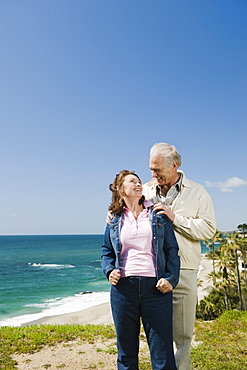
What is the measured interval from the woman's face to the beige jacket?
408 millimetres

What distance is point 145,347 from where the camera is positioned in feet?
18.7

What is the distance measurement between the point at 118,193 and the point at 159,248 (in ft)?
2.04

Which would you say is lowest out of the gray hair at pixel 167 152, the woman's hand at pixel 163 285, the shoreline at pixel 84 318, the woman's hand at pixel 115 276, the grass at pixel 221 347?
the shoreline at pixel 84 318

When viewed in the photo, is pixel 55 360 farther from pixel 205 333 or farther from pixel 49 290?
pixel 49 290

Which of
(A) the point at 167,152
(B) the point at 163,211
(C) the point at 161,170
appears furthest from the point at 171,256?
(A) the point at 167,152

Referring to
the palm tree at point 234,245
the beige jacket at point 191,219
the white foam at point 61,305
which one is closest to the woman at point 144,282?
the beige jacket at point 191,219

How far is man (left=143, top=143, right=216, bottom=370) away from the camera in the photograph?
3.06m

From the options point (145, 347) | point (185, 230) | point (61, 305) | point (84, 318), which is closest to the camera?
point (185, 230)

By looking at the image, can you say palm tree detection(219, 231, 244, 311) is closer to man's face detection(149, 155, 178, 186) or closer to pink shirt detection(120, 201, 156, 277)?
man's face detection(149, 155, 178, 186)

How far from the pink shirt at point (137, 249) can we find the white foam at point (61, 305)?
19.6 metres

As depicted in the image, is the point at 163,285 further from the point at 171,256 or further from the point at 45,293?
the point at 45,293

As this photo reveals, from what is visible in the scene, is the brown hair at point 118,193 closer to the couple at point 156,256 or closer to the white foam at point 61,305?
the couple at point 156,256

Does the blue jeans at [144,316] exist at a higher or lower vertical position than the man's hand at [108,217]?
lower

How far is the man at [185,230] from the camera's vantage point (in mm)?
3062
